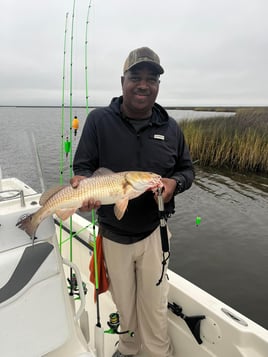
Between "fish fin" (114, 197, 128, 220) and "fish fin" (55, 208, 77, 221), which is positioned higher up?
"fish fin" (114, 197, 128, 220)

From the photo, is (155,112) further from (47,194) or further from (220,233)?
(220,233)

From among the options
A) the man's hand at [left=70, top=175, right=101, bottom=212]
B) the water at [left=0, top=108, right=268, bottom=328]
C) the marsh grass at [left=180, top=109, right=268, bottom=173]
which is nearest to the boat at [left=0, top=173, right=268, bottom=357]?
the man's hand at [left=70, top=175, right=101, bottom=212]

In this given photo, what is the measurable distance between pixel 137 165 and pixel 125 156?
0.13 m

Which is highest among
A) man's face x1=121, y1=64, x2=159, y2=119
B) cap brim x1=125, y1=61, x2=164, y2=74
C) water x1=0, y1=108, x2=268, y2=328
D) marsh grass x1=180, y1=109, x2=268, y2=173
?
cap brim x1=125, y1=61, x2=164, y2=74

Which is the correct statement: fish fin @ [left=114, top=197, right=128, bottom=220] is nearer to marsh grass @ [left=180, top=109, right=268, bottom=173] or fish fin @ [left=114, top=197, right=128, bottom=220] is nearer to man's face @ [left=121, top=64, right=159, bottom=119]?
man's face @ [left=121, top=64, right=159, bottom=119]

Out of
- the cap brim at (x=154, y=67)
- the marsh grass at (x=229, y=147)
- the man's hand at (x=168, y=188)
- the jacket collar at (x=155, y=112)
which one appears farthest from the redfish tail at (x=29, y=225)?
the marsh grass at (x=229, y=147)

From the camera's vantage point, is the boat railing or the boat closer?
the boat

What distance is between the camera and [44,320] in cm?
189

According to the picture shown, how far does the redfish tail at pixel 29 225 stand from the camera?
1.87 metres

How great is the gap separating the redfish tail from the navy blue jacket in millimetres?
704

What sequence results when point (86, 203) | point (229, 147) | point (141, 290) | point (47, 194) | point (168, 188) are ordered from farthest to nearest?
point (229, 147) → point (141, 290) → point (168, 188) → point (86, 203) → point (47, 194)

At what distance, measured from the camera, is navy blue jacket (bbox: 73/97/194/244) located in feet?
8.26

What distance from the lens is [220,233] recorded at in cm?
831

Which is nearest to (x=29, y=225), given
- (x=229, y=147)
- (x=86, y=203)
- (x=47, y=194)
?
(x=47, y=194)
